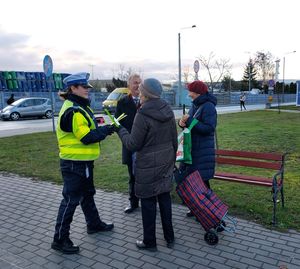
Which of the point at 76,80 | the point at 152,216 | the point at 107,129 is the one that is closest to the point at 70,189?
the point at 107,129

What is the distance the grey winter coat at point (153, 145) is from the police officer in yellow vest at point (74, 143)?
0.36m

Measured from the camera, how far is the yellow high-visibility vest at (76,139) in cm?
355

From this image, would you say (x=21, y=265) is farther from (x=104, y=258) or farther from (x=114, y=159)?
(x=114, y=159)

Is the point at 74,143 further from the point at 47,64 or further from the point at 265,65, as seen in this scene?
the point at 265,65

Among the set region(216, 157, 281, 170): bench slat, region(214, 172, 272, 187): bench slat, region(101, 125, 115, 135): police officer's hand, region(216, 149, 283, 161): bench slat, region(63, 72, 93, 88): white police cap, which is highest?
region(63, 72, 93, 88): white police cap

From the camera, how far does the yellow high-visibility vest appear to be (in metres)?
3.55

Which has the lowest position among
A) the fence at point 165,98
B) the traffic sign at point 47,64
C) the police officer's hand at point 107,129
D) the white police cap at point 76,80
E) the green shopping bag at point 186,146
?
the fence at point 165,98

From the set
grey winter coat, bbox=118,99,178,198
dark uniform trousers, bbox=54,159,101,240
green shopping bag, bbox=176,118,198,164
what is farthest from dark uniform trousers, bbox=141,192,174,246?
dark uniform trousers, bbox=54,159,101,240

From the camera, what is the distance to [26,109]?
24141 mm

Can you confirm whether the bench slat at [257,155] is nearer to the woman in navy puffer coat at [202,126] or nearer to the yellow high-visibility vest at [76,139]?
the woman in navy puffer coat at [202,126]

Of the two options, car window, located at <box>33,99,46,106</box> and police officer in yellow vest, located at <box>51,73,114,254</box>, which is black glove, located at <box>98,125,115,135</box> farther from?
car window, located at <box>33,99,46,106</box>

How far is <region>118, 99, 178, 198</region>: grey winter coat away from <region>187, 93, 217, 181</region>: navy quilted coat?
1.87ft

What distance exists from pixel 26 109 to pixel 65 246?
71.9 feet

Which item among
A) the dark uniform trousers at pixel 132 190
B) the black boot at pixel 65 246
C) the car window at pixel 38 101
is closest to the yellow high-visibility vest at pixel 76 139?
the black boot at pixel 65 246
